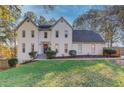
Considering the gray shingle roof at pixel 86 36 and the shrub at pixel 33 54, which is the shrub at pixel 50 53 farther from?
the gray shingle roof at pixel 86 36

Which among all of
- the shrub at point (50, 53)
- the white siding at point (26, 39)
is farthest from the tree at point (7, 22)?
the shrub at point (50, 53)

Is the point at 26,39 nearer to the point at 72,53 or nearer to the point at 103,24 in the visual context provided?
the point at 72,53

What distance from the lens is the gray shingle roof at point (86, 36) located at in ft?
18.1

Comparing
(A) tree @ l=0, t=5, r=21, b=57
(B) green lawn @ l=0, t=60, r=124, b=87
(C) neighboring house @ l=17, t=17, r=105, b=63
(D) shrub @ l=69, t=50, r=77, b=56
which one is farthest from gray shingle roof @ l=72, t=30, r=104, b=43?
(A) tree @ l=0, t=5, r=21, b=57

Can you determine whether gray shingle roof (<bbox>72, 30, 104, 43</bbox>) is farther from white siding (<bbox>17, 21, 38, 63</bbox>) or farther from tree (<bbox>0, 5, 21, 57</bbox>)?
A: tree (<bbox>0, 5, 21, 57</bbox>)

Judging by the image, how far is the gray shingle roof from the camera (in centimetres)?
550

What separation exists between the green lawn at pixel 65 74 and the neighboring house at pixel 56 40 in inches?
5.5

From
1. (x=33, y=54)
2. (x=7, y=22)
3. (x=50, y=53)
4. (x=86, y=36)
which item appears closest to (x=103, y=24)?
(x=86, y=36)

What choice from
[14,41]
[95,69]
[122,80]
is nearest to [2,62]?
[14,41]

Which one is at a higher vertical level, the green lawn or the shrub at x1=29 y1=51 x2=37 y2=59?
the shrub at x1=29 y1=51 x2=37 y2=59

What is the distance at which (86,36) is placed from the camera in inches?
218
